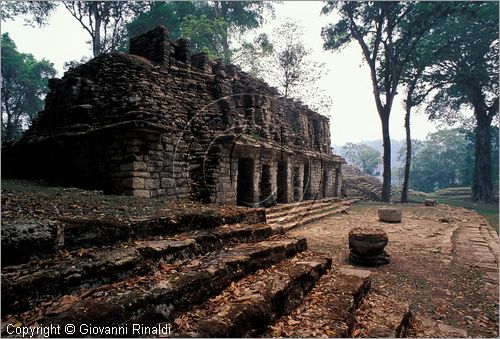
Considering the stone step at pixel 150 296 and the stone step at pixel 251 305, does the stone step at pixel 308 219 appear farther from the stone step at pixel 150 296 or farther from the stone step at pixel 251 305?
the stone step at pixel 150 296

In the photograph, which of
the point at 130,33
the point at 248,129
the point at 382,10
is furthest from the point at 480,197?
the point at 130,33

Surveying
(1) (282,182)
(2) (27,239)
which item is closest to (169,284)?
(2) (27,239)

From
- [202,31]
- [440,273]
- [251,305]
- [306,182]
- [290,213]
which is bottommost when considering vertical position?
[440,273]

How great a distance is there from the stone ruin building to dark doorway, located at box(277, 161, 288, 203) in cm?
107

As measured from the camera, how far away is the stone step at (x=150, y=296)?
223cm

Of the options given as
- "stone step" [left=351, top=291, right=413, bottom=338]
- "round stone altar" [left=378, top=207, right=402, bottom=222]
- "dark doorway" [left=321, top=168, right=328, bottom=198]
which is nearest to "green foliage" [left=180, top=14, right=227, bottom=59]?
"dark doorway" [left=321, top=168, right=328, bottom=198]

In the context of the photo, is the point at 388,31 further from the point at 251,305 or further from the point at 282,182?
the point at 251,305

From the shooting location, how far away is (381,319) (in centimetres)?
370

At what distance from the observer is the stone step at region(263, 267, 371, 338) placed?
2922 millimetres

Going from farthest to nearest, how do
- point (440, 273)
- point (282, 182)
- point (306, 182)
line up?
point (306, 182) → point (282, 182) → point (440, 273)

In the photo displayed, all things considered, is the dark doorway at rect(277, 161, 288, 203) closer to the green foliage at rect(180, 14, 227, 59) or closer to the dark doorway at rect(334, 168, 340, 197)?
the dark doorway at rect(334, 168, 340, 197)

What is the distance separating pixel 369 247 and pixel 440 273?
1566 millimetres

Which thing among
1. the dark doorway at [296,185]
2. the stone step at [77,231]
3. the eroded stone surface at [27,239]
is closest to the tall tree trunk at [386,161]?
the dark doorway at [296,185]

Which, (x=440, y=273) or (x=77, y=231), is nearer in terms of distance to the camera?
(x=77, y=231)
